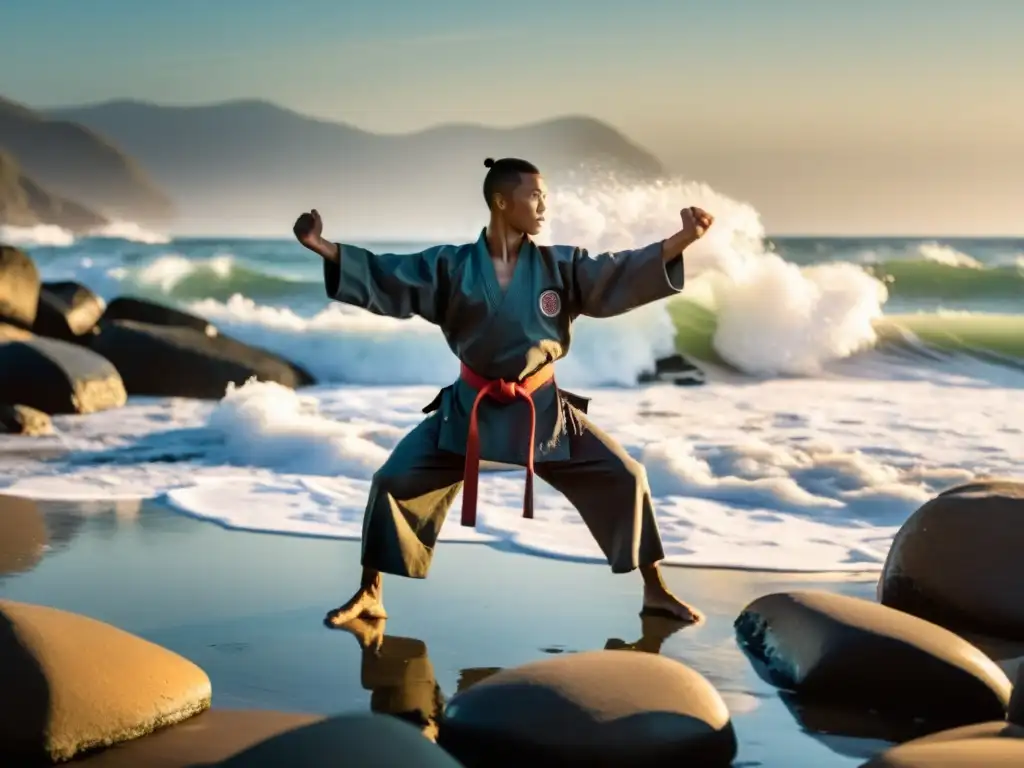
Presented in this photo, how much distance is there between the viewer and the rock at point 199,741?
3230 millimetres

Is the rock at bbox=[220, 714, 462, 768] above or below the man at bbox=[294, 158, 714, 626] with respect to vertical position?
below

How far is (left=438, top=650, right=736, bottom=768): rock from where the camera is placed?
3.18 m

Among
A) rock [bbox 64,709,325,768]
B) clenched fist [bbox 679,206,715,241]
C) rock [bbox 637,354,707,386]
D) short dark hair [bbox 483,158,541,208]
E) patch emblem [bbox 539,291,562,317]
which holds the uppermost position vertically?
short dark hair [bbox 483,158,541,208]

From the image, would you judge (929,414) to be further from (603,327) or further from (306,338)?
(306,338)

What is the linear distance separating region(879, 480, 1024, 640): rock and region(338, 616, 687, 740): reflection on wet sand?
2.29 feet

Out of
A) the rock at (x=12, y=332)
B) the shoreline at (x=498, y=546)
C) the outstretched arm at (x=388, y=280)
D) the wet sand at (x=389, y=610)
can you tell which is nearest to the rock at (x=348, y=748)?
the wet sand at (x=389, y=610)

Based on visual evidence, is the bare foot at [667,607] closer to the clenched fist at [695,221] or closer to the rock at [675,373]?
the clenched fist at [695,221]

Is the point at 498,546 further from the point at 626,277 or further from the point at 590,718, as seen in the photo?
the point at 590,718

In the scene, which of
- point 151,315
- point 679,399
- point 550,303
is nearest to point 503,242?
point 550,303

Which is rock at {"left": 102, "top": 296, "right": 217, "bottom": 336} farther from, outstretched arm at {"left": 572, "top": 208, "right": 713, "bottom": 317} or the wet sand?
outstretched arm at {"left": 572, "top": 208, "right": 713, "bottom": 317}

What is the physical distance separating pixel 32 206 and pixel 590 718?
30.9m

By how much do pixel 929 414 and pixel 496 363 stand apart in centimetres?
870

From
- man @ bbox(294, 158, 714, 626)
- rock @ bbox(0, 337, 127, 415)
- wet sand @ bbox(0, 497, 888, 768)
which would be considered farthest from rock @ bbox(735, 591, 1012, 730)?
rock @ bbox(0, 337, 127, 415)

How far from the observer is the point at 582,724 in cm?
320
